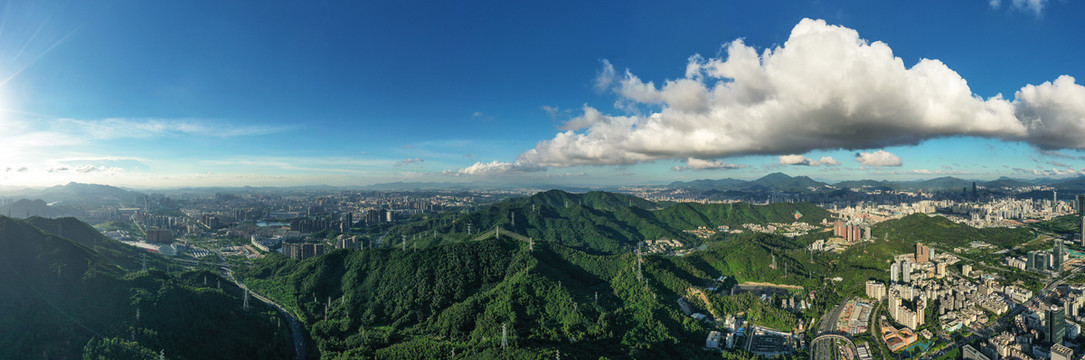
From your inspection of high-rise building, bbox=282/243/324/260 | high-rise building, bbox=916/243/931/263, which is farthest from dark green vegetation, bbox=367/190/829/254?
high-rise building, bbox=916/243/931/263

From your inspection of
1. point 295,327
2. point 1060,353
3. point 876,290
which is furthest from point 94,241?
point 1060,353

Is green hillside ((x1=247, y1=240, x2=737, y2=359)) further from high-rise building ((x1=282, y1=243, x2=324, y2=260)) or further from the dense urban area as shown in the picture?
high-rise building ((x1=282, y1=243, x2=324, y2=260))

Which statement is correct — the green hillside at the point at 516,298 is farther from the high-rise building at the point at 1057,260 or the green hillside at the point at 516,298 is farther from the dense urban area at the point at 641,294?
the high-rise building at the point at 1057,260

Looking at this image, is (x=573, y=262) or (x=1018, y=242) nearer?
(x=573, y=262)

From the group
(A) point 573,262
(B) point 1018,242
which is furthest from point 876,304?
(B) point 1018,242

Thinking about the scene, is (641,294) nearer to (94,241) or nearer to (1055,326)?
(1055,326)

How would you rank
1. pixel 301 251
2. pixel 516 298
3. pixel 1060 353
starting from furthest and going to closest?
pixel 301 251 < pixel 516 298 < pixel 1060 353

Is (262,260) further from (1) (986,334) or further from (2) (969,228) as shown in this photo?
(2) (969,228)
